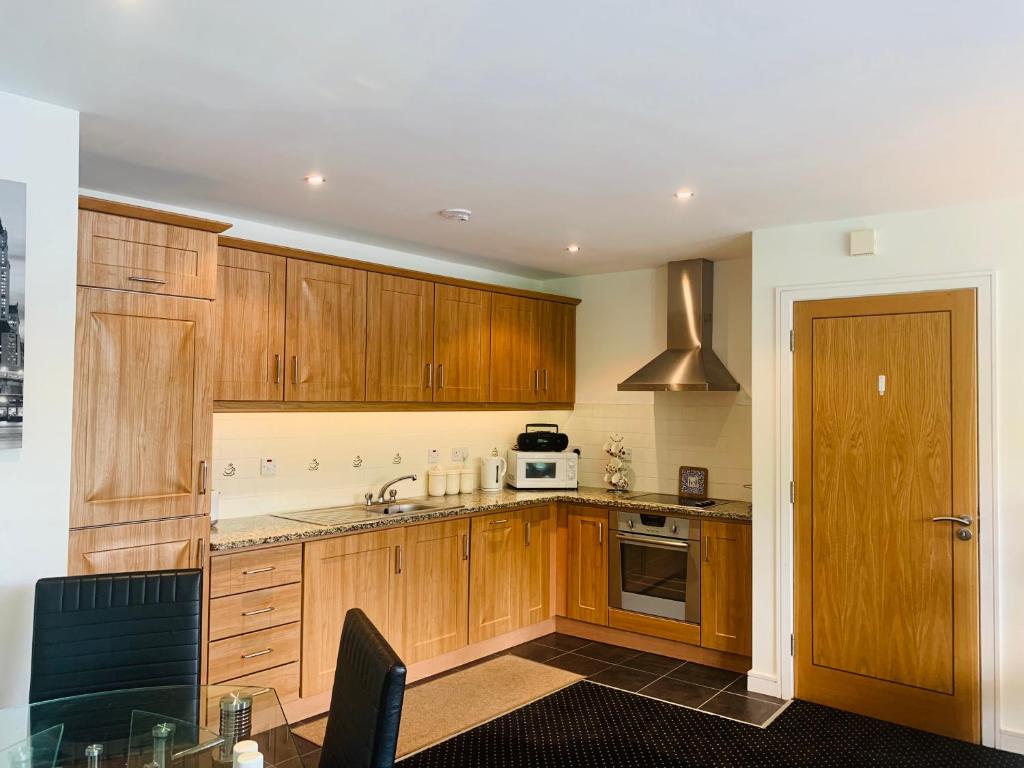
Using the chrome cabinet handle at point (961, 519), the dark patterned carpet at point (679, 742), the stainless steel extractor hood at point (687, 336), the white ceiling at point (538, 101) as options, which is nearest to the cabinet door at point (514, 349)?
the stainless steel extractor hood at point (687, 336)

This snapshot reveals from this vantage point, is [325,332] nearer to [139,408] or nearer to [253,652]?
[139,408]

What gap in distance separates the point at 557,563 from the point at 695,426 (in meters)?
1.30

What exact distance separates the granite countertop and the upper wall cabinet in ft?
3.67

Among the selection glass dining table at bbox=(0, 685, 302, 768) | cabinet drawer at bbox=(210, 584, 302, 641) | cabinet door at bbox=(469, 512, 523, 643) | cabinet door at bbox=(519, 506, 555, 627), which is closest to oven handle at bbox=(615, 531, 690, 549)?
cabinet door at bbox=(519, 506, 555, 627)

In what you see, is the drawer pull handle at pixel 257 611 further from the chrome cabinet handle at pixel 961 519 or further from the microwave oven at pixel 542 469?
the chrome cabinet handle at pixel 961 519

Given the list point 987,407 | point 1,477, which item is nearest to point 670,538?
point 987,407

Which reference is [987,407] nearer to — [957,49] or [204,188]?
[957,49]

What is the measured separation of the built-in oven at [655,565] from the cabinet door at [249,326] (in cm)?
231

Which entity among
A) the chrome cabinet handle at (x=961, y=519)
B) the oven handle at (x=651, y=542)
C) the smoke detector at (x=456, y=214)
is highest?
the smoke detector at (x=456, y=214)

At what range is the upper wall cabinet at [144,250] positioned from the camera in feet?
9.60

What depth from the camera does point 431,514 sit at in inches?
172

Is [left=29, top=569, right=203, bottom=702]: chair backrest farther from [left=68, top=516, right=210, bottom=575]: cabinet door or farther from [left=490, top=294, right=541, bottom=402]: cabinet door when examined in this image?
[left=490, top=294, right=541, bottom=402]: cabinet door

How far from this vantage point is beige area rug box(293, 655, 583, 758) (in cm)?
364

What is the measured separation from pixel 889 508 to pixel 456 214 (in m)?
2.55
